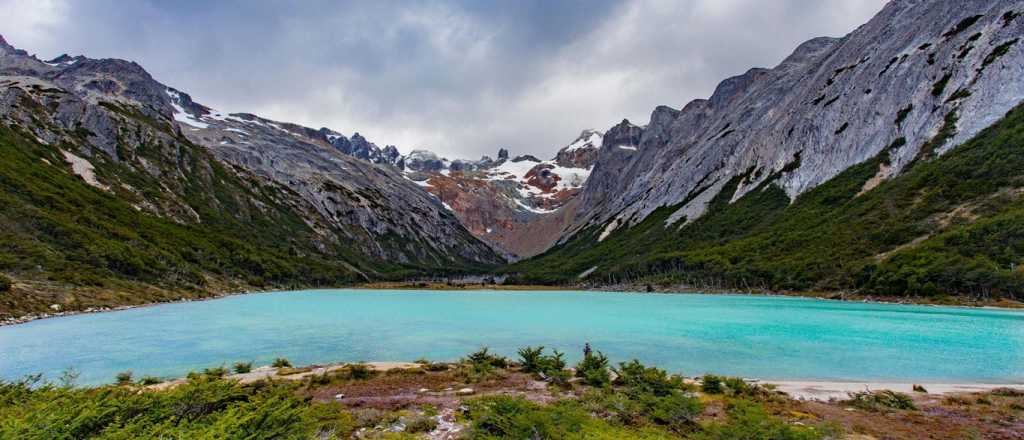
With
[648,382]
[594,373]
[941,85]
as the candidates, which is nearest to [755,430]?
[648,382]

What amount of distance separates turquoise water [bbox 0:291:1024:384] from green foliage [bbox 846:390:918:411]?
7039 millimetres

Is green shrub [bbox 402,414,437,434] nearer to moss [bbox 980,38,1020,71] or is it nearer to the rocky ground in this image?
the rocky ground

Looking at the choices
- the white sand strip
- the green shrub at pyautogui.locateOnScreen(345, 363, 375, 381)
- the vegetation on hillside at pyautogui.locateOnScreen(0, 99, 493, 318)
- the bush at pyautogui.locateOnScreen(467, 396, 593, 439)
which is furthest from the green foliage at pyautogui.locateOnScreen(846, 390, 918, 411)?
the vegetation on hillside at pyautogui.locateOnScreen(0, 99, 493, 318)

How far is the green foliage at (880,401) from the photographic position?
17.8m

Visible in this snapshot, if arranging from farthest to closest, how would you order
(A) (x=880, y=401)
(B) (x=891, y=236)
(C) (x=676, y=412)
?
(B) (x=891, y=236), (A) (x=880, y=401), (C) (x=676, y=412)

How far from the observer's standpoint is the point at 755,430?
12430mm

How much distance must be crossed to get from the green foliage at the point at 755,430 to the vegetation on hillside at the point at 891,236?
79.3 metres

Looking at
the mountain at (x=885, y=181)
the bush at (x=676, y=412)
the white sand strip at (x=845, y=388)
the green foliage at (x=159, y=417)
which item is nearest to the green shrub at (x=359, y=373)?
the green foliage at (x=159, y=417)

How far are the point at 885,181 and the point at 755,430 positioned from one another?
463 feet

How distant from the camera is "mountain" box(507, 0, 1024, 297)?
8225 cm

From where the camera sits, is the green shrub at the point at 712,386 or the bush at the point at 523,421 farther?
the green shrub at the point at 712,386

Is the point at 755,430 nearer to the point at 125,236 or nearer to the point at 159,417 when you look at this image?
the point at 159,417

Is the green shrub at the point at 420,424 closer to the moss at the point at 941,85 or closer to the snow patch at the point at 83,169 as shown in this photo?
the snow patch at the point at 83,169

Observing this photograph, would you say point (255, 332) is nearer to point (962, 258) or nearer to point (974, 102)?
point (962, 258)
